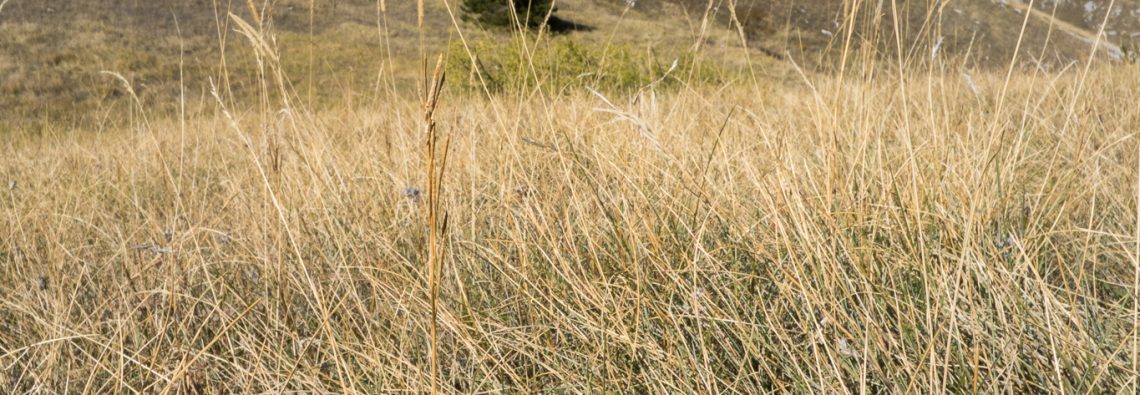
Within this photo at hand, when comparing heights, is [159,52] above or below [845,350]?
below

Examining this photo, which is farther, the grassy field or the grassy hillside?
the grassy hillside

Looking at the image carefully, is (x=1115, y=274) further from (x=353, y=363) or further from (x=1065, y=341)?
(x=353, y=363)

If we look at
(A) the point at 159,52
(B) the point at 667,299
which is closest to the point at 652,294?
(B) the point at 667,299

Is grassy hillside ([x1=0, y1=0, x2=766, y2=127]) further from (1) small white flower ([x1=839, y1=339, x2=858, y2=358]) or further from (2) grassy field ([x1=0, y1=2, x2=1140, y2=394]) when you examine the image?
(1) small white flower ([x1=839, y1=339, x2=858, y2=358])

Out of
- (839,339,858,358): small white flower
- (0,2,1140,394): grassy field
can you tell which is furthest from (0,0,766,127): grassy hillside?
(839,339,858,358): small white flower

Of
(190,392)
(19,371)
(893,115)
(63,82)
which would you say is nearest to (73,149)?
(19,371)

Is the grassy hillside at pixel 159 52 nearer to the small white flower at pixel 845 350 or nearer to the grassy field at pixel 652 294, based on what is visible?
the grassy field at pixel 652 294

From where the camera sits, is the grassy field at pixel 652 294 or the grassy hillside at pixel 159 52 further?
the grassy hillside at pixel 159 52

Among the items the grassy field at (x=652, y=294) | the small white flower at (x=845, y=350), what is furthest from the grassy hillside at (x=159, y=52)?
the small white flower at (x=845, y=350)

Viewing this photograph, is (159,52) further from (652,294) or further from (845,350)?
(845,350)

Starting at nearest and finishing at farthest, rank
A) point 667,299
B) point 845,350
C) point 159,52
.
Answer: point 845,350, point 667,299, point 159,52

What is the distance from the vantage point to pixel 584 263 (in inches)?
51.8

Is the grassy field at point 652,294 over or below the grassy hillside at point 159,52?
over

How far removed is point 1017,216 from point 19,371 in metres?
1.77
